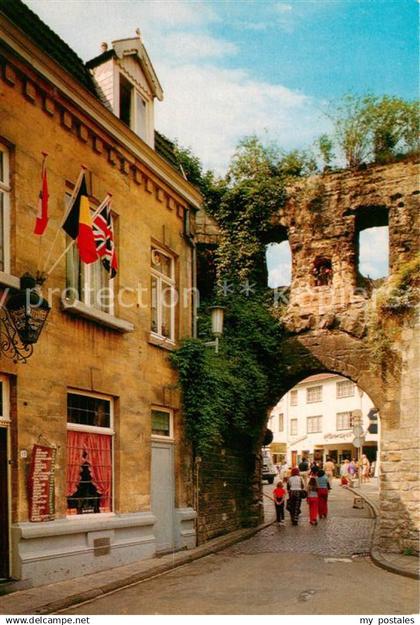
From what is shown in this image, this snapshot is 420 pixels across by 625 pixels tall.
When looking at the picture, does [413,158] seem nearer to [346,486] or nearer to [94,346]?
[94,346]

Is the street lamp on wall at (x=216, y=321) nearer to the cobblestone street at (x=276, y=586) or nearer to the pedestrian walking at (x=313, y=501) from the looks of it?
the cobblestone street at (x=276, y=586)

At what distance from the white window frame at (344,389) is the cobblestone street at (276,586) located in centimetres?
3645

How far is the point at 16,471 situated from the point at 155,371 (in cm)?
469

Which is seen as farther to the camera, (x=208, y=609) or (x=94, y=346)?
(x=94, y=346)

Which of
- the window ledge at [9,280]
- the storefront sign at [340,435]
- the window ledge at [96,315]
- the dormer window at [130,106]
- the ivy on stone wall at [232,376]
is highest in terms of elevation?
the dormer window at [130,106]

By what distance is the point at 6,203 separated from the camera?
9.60m

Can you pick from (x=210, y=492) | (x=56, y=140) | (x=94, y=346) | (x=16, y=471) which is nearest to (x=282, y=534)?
(x=210, y=492)

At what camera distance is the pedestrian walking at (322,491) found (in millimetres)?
21141

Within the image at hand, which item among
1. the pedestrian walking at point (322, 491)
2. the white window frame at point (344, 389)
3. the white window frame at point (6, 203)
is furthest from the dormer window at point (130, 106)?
the white window frame at point (344, 389)

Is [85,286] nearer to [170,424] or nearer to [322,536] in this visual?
[170,424]

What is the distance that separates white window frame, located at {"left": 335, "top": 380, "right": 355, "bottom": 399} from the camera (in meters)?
52.1

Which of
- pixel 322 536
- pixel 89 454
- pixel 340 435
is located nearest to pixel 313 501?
pixel 322 536

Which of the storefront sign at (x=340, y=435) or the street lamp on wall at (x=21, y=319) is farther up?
the street lamp on wall at (x=21, y=319)

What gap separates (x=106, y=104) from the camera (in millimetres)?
12750
